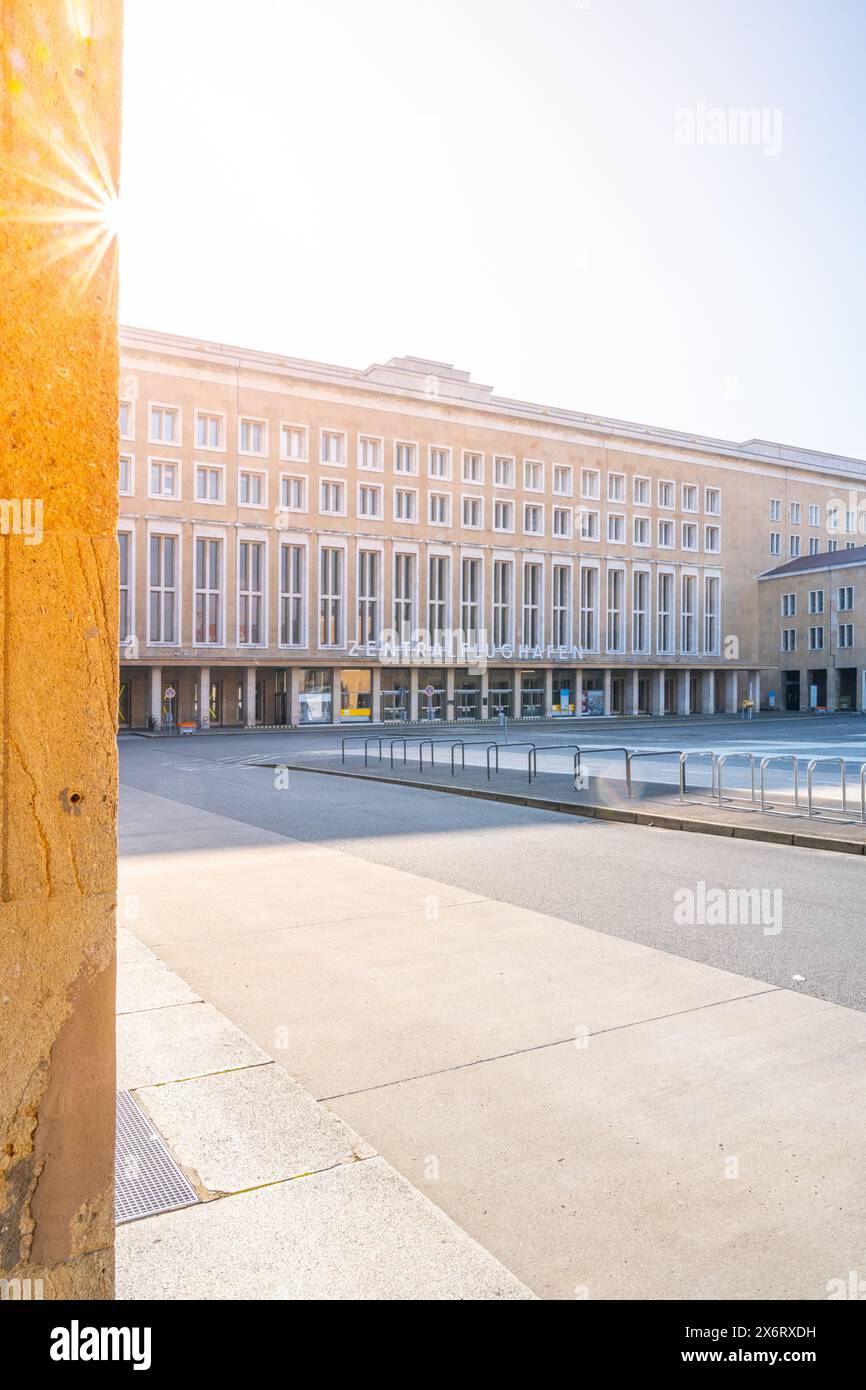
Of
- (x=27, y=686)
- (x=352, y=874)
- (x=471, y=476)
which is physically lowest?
(x=352, y=874)

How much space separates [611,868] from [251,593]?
4521 cm

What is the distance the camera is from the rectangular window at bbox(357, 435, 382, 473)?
2234 inches

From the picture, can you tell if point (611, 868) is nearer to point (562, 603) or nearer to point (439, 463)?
point (439, 463)

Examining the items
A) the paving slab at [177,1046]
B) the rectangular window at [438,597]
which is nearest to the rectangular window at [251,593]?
the rectangular window at [438,597]

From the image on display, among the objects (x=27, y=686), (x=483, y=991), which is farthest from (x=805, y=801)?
(x=27, y=686)

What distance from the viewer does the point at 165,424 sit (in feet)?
165

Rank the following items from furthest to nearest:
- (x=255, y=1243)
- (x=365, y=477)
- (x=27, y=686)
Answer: (x=365, y=477) < (x=255, y=1243) < (x=27, y=686)

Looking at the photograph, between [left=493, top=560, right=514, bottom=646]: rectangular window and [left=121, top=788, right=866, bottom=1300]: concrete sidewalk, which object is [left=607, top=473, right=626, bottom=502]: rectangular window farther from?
[left=121, top=788, right=866, bottom=1300]: concrete sidewalk

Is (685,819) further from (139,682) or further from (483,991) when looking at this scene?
(139,682)

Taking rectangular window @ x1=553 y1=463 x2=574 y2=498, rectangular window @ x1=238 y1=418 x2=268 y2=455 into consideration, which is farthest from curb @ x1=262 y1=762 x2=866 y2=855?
rectangular window @ x1=553 y1=463 x2=574 y2=498

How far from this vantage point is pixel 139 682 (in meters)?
50.9

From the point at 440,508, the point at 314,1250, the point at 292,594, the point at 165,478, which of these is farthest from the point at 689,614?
the point at 314,1250

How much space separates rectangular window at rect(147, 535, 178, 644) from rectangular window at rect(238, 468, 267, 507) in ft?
14.9
